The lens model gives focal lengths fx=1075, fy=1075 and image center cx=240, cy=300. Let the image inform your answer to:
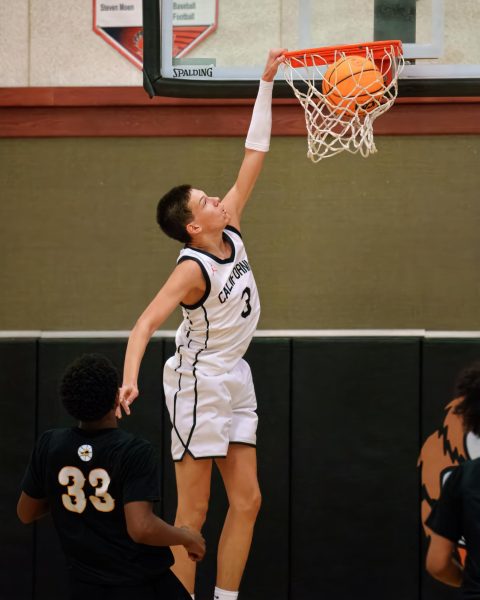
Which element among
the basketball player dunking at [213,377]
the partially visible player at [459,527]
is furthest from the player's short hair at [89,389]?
the partially visible player at [459,527]

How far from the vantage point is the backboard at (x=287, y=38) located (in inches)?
208

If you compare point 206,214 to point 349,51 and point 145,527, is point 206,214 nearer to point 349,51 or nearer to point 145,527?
point 349,51

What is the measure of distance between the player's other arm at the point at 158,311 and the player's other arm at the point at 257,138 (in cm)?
48

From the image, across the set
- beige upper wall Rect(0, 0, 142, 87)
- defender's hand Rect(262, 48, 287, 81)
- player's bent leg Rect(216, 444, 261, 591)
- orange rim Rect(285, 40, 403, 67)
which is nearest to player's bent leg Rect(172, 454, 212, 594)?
player's bent leg Rect(216, 444, 261, 591)

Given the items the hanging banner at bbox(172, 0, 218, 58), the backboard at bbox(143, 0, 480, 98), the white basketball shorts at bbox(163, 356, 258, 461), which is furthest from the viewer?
the hanging banner at bbox(172, 0, 218, 58)

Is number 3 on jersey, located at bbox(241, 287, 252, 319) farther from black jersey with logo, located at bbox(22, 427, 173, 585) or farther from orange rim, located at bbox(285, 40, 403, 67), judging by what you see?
black jersey with logo, located at bbox(22, 427, 173, 585)

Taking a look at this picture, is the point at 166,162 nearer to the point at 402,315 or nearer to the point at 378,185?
the point at 378,185

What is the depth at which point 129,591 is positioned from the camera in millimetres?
3783

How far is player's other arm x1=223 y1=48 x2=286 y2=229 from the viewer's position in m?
5.12

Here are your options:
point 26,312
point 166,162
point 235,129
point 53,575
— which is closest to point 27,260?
point 26,312

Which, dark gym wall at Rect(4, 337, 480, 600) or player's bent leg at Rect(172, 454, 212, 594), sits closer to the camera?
player's bent leg at Rect(172, 454, 212, 594)

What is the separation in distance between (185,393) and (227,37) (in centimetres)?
189

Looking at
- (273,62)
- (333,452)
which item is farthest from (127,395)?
(333,452)

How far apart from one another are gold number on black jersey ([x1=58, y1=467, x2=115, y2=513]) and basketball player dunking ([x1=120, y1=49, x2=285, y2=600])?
1.21 meters
